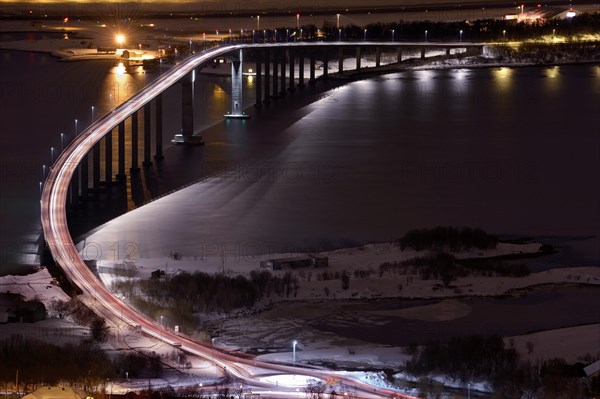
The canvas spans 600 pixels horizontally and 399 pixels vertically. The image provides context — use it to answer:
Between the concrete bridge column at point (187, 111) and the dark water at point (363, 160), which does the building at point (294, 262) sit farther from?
the concrete bridge column at point (187, 111)

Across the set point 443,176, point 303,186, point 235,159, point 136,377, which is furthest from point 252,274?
point 235,159

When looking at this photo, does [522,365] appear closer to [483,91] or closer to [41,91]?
[41,91]

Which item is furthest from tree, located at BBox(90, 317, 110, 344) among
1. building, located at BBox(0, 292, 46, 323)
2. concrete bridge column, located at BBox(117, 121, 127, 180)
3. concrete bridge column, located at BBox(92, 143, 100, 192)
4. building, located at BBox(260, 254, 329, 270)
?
concrete bridge column, located at BBox(117, 121, 127, 180)

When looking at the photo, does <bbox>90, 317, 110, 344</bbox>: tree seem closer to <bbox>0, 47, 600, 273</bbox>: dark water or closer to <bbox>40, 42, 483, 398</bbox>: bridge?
<bbox>40, 42, 483, 398</bbox>: bridge

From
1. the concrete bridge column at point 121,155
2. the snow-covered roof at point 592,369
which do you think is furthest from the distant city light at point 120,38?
the snow-covered roof at point 592,369

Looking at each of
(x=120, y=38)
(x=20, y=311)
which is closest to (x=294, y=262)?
(x=20, y=311)
